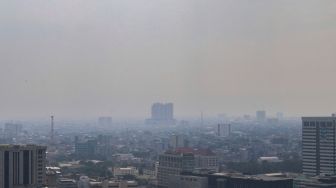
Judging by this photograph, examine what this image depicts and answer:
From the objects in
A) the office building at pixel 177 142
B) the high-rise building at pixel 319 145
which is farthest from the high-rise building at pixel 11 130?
the high-rise building at pixel 319 145

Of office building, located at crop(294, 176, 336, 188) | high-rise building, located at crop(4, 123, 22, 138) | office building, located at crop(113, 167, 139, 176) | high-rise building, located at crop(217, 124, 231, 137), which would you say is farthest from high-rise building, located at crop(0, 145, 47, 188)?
high-rise building, located at crop(217, 124, 231, 137)

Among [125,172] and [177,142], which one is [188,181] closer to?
[125,172]

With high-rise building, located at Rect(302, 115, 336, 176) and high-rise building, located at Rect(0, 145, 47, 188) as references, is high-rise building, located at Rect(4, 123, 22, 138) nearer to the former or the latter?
high-rise building, located at Rect(302, 115, 336, 176)

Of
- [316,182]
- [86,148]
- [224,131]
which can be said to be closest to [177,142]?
[86,148]

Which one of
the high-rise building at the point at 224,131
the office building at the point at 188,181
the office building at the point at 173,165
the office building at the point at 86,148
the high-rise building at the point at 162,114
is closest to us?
the office building at the point at 188,181

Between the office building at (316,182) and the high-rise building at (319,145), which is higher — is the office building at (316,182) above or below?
below

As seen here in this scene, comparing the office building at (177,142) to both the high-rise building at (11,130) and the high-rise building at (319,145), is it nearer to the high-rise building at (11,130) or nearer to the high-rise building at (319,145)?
the high-rise building at (11,130)

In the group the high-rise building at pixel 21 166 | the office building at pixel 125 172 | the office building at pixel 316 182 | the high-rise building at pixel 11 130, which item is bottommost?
the office building at pixel 125 172
